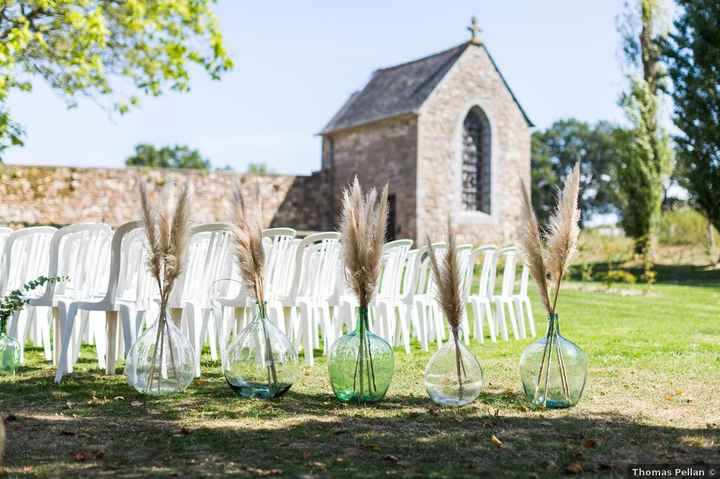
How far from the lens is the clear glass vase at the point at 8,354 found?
210 inches

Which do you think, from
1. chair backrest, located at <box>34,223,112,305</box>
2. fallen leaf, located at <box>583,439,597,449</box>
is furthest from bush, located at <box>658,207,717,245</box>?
fallen leaf, located at <box>583,439,597,449</box>

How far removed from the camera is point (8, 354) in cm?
537

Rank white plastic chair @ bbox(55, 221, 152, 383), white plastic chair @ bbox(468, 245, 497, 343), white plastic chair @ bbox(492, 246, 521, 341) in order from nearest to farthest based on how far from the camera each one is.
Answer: white plastic chair @ bbox(55, 221, 152, 383)
white plastic chair @ bbox(468, 245, 497, 343)
white plastic chair @ bbox(492, 246, 521, 341)

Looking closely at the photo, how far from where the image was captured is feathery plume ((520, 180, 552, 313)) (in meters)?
4.37

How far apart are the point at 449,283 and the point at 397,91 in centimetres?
1941

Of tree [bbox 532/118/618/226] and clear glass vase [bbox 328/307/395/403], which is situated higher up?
tree [bbox 532/118/618/226]

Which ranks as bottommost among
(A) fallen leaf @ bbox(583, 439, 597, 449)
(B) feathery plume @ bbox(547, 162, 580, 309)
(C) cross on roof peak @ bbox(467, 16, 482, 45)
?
(A) fallen leaf @ bbox(583, 439, 597, 449)

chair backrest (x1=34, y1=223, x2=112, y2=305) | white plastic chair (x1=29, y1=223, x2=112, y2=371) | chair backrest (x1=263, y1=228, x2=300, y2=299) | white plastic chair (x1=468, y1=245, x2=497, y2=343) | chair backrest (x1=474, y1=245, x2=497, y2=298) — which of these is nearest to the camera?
white plastic chair (x1=29, y1=223, x2=112, y2=371)

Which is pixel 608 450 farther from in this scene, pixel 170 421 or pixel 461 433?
pixel 170 421

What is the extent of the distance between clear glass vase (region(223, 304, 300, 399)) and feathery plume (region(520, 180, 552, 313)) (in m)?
1.39

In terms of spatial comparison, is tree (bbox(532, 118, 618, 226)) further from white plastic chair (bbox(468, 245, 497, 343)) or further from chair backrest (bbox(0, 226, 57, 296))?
chair backrest (bbox(0, 226, 57, 296))

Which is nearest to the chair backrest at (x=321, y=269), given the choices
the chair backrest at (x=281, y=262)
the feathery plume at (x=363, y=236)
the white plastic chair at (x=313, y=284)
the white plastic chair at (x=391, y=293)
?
the white plastic chair at (x=313, y=284)

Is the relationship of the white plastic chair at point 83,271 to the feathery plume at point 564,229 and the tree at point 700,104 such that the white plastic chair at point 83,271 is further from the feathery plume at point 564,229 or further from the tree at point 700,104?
the tree at point 700,104

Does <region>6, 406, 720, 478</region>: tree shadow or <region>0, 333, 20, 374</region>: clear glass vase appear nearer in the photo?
<region>6, 406, 720, 478</region>: tree shadow
